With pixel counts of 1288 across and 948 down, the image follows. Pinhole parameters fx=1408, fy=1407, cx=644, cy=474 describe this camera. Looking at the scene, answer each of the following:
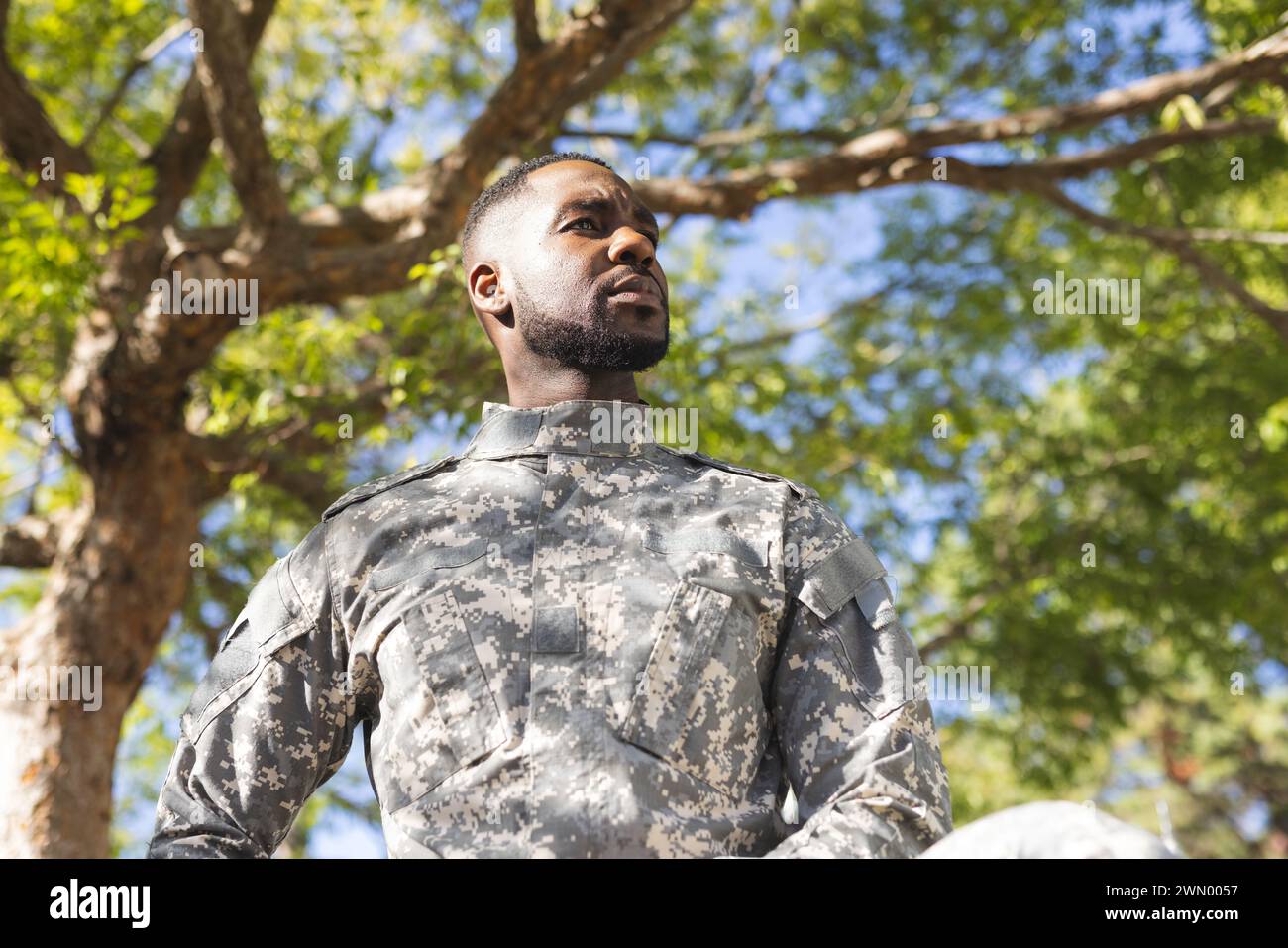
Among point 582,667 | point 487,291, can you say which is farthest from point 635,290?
point 582,667

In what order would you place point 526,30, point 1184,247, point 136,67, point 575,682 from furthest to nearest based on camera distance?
point 136,67
point 1184,247
point 526,30
point 575,682

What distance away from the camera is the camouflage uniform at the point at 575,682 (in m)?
2.06

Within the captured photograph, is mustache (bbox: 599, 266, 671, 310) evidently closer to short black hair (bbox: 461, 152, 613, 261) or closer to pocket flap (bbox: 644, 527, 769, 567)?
short black hair (bbox: 461, 152, 613, 261)

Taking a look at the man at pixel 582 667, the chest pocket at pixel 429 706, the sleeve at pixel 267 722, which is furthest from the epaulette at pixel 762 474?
the sleeve at pixel 267 722

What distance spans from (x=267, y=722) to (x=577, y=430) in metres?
0.76

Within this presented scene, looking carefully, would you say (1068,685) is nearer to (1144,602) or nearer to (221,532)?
(1144,602)

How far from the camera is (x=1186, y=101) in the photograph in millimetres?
6395

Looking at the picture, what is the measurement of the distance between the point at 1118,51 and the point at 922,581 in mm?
4264

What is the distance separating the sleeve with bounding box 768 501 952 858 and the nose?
26.9 inches

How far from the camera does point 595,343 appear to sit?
2.63 meters

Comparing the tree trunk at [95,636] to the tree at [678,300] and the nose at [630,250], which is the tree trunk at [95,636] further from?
the nose at [630,250]

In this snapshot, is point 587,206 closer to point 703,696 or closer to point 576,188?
point 576,188

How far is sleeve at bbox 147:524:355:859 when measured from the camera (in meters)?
2.22
